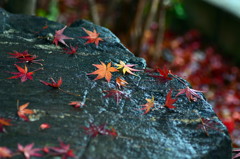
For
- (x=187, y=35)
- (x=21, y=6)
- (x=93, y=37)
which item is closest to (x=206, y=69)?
(x=187, y=35)

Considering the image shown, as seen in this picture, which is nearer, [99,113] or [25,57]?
[99,113]

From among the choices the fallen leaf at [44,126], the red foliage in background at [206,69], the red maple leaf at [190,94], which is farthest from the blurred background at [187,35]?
the fallen leaf at [44,126]

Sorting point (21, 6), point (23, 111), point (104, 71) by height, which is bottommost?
point (23, 111)

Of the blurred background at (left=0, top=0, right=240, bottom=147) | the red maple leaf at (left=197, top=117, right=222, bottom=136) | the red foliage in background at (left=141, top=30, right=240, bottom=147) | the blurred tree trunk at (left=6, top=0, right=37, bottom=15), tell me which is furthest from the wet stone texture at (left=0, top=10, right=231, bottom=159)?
the red foliage in background at (left=141, top=30, right=240, bottom=147)

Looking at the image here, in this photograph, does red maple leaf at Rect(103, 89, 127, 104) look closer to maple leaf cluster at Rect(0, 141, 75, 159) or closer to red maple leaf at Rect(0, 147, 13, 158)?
maple leaf cluster at Rect(0, 141, 75, 159)

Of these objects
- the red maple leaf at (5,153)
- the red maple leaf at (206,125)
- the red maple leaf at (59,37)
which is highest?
the red maple leaf at (59,37)

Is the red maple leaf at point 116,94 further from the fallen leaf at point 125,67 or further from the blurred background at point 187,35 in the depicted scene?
the blurred background at point 187,35

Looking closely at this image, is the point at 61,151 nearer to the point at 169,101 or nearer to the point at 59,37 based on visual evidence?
the point at 169,101
